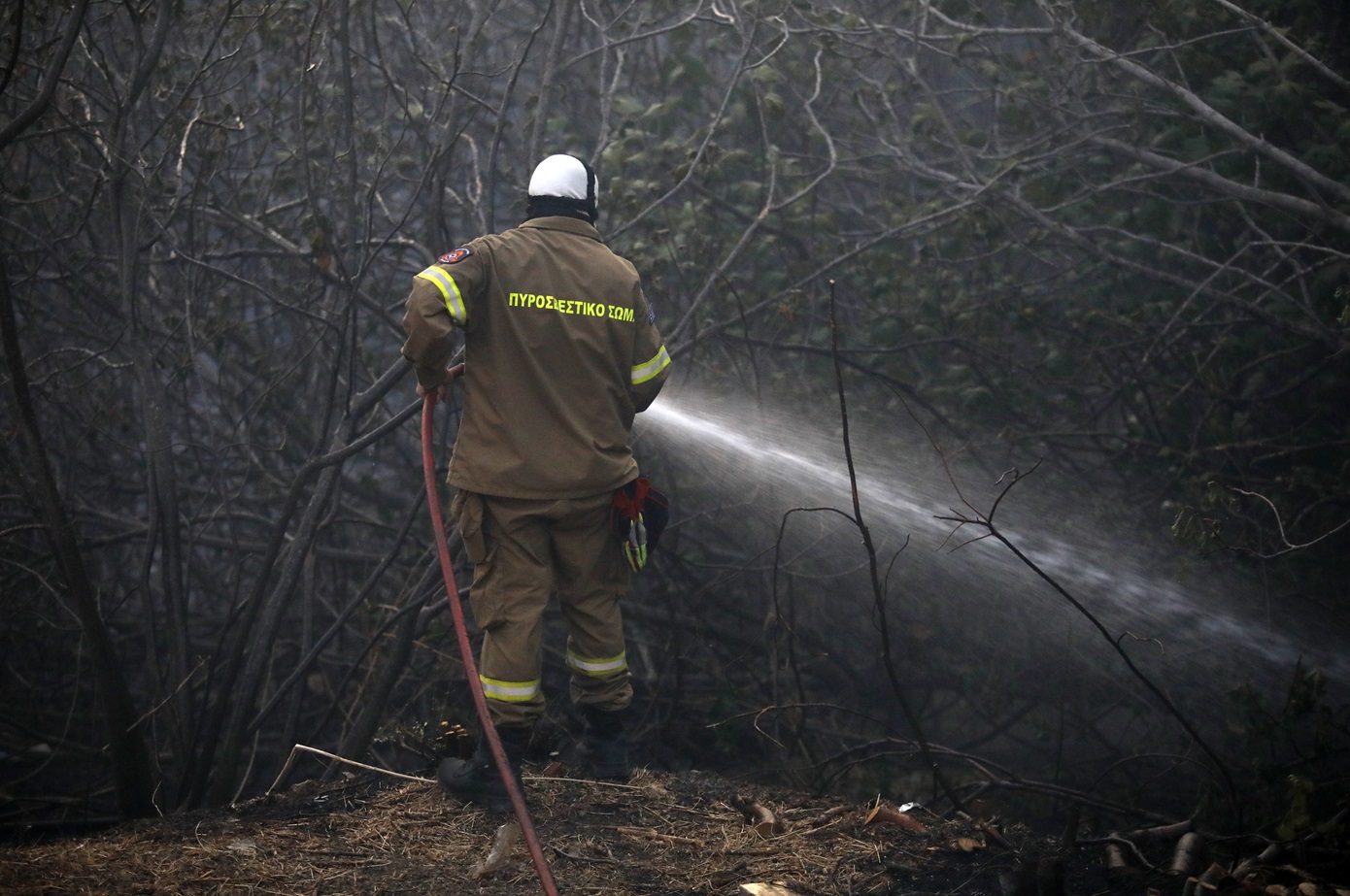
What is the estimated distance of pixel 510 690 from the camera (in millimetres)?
3662

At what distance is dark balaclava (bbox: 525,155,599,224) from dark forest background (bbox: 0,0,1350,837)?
1.12 metres

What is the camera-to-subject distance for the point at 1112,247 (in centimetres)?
646

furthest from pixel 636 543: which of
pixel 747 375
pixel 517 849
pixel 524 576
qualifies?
pixel 747 375

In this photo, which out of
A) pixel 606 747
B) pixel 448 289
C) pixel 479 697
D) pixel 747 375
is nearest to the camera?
pixel 479 697

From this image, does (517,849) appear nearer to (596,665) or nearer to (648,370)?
(596,665)

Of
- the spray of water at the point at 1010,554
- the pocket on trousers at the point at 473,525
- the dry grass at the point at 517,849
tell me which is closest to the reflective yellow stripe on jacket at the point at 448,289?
the pocket on trousers at the point at 473,525

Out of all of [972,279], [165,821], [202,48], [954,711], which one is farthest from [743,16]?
[165,821]

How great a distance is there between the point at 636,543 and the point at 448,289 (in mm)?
1016

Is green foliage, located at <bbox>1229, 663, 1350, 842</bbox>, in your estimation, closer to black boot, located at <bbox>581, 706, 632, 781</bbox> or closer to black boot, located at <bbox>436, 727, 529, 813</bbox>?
black boot, located at <bbox>581, 706, 632, 781</bbox>

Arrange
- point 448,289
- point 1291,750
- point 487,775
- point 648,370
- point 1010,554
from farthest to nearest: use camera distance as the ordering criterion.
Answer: point 1010,554 < point 1291,750 < point 648,370 < point 487,775 < point 448,289

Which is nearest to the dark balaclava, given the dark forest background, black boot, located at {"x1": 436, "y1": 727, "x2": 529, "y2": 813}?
the dark forest background

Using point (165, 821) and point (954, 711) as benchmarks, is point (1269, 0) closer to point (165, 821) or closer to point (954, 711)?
point (954, 711)

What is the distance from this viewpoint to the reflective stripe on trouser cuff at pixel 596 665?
3.94m

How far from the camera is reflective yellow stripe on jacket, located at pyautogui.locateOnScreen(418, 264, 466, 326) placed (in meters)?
3.40
